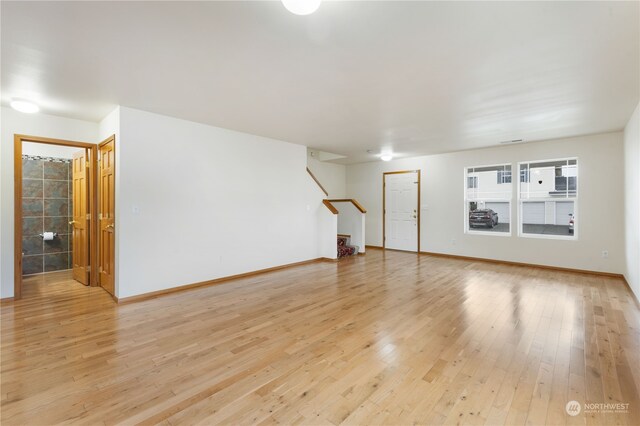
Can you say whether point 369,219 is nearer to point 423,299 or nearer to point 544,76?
point 423,299

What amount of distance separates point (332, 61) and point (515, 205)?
17.0 feet

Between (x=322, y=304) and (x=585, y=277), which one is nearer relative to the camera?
(x=322, y=304)

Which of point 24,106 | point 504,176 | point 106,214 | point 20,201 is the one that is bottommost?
point 106,214

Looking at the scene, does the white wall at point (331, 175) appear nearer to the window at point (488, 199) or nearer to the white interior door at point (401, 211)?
the white interior door at point (401, 211)

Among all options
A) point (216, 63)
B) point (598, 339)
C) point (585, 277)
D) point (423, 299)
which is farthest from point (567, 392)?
point (585, 277)

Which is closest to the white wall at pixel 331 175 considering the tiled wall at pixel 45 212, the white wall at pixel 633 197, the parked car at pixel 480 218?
the parked car at pixel 480 218

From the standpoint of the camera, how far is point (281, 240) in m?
5.55

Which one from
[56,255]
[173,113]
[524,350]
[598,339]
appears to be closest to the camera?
[524,350]

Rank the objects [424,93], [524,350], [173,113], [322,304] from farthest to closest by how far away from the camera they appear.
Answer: [173,113]
[322,304]
[424,93]
[524,350]

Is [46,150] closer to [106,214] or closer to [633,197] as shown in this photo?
[106,214]

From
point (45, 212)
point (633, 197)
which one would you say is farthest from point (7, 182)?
point (633, 197)

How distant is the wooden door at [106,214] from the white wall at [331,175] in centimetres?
463

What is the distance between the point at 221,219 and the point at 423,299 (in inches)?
127

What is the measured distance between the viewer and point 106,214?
4098 mm
